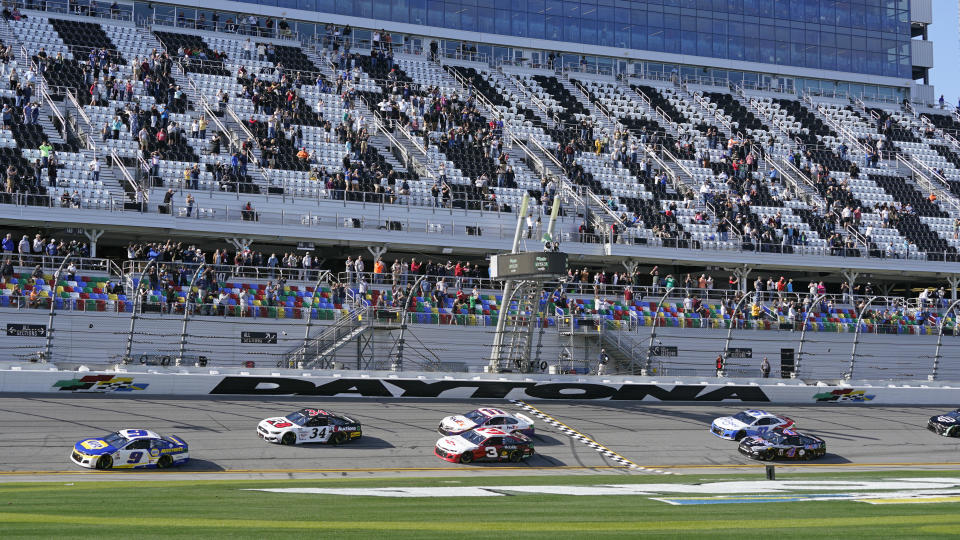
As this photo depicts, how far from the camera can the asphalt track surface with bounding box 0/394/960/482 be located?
2522cm

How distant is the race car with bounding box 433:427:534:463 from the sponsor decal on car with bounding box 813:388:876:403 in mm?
14925

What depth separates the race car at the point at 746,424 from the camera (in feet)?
105

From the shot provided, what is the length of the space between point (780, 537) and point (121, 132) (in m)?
36.0

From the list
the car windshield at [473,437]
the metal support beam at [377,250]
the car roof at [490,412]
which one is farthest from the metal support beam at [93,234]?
the car windshield at [473,437]

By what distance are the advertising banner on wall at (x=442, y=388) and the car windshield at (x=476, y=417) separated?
3.89 meters

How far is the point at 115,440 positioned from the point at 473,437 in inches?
338

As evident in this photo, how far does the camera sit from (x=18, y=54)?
49312 millimetres

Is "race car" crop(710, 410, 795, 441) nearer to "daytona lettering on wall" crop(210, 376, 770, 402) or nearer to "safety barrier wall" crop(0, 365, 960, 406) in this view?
"daytona lettering on wall" crop(210, 376, 770, 402)

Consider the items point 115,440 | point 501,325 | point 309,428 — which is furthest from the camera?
point 501,325

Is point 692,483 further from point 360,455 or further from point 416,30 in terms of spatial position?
point 416,30

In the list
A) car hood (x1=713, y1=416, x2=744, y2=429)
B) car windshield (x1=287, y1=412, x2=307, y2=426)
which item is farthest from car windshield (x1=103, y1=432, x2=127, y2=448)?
car hood (x1=713, y1=416, x2=744, y2=429)

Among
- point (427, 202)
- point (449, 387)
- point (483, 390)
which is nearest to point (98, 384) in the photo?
point (449, 387)

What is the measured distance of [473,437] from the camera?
28000 millimetres

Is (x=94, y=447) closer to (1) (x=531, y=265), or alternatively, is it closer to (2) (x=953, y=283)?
(1) (x=531, y=265)
